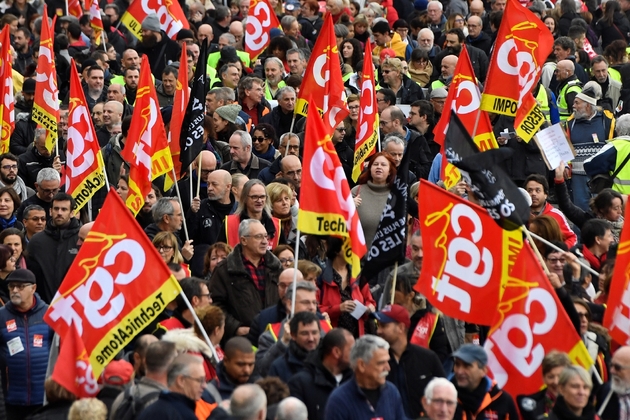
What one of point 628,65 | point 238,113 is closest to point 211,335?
point 238,113

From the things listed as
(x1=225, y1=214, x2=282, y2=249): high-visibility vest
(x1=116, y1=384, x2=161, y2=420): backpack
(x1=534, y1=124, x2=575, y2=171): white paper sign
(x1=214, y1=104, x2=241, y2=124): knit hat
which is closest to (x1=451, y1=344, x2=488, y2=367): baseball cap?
(x1=116, y1=384, x2=161, y2=420): backpack

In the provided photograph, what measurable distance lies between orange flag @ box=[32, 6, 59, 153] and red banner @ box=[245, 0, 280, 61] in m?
4.30

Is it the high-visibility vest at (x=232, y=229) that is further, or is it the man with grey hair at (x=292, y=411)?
the high-visibility vest at (x=232, y=229)

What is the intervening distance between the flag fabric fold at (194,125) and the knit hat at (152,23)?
17.5 feet

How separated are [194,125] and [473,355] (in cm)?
616

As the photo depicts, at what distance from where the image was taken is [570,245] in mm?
13641

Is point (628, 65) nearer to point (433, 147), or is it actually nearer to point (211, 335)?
point (433, 147)

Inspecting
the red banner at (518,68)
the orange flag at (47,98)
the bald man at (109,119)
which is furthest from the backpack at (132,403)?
the bald man at (109,119)

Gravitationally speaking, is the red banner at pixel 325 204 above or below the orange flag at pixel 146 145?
above

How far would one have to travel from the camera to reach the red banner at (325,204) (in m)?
11.8

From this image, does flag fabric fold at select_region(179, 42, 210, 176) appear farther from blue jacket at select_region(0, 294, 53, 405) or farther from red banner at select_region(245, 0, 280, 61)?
red banner at select_region(245, 0, 280, 61)

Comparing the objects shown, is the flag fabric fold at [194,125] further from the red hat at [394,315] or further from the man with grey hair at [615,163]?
the red hat at [394,315]

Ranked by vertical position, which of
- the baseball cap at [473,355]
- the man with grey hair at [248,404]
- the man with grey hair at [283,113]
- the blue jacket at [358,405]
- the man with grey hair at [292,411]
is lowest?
the man with grey hair at [283,113]

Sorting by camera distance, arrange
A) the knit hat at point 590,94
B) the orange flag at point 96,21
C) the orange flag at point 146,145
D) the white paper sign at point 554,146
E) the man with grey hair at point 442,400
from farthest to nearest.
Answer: the orange flag at point 96,21 < the knit hat at point 590,94 < the white paper sign at point 554,146 < the orange flag at point 146,145 < the man with grey hair at point 442,400
